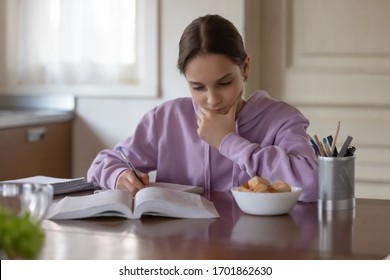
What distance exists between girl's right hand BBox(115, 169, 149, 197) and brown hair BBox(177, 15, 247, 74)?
0.32 meters

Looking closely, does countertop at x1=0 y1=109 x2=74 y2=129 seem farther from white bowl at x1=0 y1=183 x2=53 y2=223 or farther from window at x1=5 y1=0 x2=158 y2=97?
white bowl at x1=0 y1=183 x2=53 y2=223

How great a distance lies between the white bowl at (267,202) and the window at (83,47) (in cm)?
193

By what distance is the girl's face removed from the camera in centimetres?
208

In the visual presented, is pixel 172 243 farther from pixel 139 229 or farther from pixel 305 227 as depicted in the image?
pixel 305 227

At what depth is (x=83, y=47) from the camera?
3812 mm

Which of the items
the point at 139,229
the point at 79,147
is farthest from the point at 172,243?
the point at 79,147

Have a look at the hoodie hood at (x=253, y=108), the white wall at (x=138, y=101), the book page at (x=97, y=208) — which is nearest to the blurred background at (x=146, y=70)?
the white wall at (x=138, y=101)

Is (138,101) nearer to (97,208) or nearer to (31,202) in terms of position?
(97,208)

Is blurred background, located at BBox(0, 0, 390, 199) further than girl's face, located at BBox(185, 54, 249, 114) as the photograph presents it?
Yes

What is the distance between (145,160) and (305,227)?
31.1 inches

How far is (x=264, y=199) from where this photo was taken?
5.69 feet

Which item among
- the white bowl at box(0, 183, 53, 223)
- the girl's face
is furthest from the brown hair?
the white bowl at box(0, 183, 53, 223)

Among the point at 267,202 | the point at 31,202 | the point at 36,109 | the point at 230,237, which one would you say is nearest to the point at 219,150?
the point at 267,202

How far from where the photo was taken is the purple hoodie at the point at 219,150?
6.68 feet
